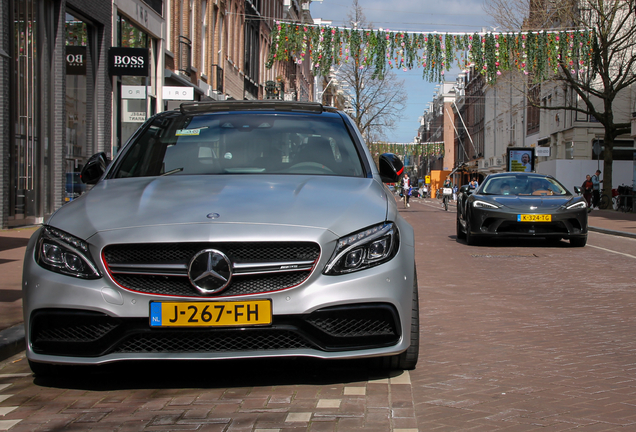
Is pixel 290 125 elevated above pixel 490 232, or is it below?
above

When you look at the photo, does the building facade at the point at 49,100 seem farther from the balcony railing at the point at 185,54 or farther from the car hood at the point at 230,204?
the car hood at the point at 230,204

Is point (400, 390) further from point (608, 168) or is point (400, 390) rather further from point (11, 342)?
point (608, 168)

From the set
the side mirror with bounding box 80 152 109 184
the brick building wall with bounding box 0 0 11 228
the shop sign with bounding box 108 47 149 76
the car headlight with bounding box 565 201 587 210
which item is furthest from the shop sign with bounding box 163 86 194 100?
the side mirror with bounding box 80 152 109 184

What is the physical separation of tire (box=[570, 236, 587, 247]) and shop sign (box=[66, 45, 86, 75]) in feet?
36.1

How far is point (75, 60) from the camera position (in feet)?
57.2

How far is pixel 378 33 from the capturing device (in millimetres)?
26516

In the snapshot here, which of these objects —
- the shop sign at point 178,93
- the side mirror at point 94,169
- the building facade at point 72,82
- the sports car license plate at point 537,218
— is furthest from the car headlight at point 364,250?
the shop sign at point 178,93

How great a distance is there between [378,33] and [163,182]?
2278 centimetres

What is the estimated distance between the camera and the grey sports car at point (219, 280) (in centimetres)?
382

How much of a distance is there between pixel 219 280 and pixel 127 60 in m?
15.8


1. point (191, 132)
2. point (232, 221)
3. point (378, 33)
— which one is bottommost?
point (232, 221)

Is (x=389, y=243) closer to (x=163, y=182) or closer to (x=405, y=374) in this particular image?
(x=405, y=374)

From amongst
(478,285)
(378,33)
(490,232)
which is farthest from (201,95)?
(478,285)

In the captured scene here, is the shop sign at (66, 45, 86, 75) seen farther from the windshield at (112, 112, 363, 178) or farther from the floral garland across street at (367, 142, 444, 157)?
the floral garland across street at (367, 142, 444, 157)
